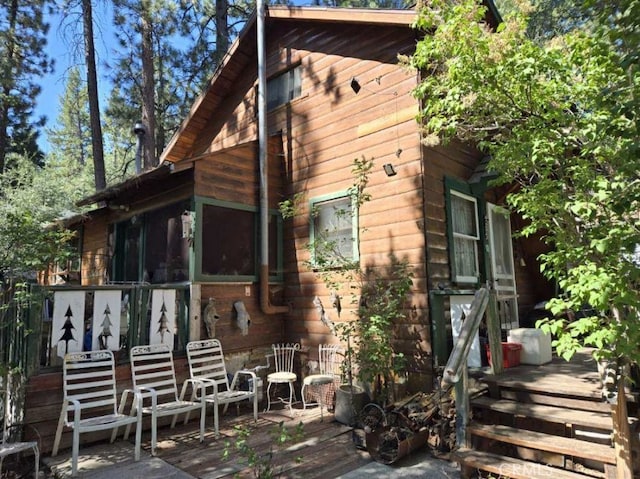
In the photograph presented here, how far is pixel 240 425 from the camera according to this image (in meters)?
5.00

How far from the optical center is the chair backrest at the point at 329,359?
19.7ft

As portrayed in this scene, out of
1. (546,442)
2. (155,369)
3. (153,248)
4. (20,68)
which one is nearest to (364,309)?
(546,442)

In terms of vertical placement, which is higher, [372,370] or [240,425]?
[372,370]

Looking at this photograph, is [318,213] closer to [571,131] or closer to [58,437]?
[571,131]

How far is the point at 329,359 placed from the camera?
240 inches

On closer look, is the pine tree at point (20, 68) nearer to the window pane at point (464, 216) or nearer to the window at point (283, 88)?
the window at point (283, 88)

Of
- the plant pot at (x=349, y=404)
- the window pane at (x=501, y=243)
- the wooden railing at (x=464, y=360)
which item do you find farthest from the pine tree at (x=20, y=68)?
the wooden railing at (x=464, y=360)

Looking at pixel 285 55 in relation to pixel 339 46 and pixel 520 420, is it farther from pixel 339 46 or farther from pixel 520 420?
pixel 520 420

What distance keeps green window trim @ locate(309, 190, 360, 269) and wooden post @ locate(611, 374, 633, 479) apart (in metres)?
3.42

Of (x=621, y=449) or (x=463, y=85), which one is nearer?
(x=621, y=449)

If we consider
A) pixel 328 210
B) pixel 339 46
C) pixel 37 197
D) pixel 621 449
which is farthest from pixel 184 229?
pixel 37 197

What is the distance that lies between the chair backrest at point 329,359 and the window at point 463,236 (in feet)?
6.51

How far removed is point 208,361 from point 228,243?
1.72 metres

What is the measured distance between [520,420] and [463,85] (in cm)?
319
